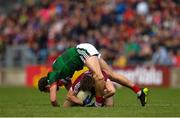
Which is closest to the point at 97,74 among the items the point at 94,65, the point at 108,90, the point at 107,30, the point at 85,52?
the point at 94,65

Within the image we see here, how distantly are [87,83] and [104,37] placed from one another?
52.5 feet

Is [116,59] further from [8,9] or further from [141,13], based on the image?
[8,9]

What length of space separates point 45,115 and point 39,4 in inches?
928

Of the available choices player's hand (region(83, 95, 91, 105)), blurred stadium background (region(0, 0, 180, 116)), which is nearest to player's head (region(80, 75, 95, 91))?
player's hand (region(83, 95, 91, 105))

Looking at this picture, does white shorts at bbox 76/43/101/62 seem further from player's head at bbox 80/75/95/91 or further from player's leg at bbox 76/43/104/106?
player's head at bbox 80/75/95/91

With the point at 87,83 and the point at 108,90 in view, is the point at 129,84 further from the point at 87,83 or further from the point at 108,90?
the point at 87,83

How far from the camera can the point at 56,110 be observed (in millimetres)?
14773

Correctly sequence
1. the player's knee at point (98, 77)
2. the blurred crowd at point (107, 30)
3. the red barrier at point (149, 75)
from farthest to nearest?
1. the red barrier at point (149, 75)
2. the blurred crowd at point (107, 30)
3. the player's knee at point (98, 77)

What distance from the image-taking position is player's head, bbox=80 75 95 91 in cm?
1612

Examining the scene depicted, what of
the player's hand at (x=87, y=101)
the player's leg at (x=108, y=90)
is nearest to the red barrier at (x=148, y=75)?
the player's hand at (x=87, y=101)

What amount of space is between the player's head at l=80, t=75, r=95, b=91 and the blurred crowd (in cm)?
1434

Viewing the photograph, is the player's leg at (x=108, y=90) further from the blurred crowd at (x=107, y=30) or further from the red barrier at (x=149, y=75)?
the red barrier at (x=149, y=75)

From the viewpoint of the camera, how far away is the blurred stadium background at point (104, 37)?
102ft

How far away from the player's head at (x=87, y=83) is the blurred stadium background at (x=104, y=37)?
553 inches
